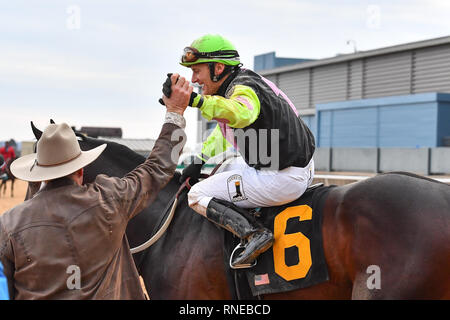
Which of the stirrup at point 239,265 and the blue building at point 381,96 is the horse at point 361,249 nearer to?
the stirrup at point 239,265

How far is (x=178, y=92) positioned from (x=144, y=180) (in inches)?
20.1

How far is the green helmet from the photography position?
11.7 ft

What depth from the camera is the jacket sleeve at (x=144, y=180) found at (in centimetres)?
257

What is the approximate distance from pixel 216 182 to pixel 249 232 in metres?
0.47

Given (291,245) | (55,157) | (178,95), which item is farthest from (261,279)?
(55,157)

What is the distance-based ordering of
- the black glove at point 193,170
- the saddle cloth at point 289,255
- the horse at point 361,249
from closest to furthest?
the horse at point 361,249 → the saddle cloth at point 289,255 → the black glove at point 193,170

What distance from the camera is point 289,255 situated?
3.18 meters

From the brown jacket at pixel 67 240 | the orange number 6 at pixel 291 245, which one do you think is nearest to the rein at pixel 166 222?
the orange number 6 at pixel 291 245

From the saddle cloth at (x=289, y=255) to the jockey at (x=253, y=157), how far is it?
9cm

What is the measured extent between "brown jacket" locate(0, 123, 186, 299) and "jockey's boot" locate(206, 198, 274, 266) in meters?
0.82

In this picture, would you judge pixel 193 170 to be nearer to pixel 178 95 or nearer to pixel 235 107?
pixel 235 107

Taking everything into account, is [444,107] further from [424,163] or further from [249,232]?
[249,232]

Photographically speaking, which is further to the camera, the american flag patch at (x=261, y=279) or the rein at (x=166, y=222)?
the rein at (x=166, y=222)

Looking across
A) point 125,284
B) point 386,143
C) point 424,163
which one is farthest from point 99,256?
point 386,143
